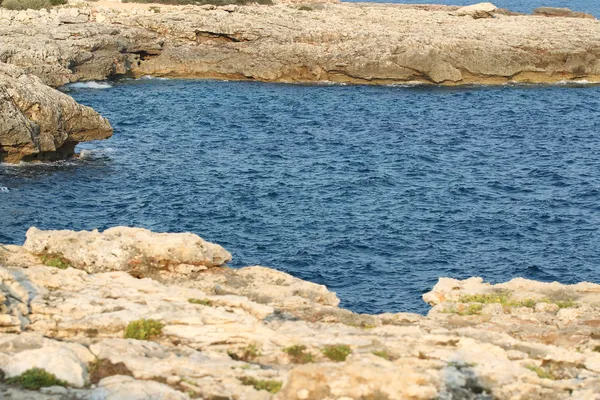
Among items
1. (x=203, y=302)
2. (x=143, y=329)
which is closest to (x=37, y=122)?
(x=203, y=302)

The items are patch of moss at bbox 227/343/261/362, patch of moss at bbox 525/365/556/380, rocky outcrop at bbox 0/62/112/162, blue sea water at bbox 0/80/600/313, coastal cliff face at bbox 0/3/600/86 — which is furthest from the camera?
coastal cliff face at bbox 0/3/600/86

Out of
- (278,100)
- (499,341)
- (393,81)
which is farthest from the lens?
(393,81)

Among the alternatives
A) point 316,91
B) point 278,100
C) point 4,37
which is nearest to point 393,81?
point 316,91

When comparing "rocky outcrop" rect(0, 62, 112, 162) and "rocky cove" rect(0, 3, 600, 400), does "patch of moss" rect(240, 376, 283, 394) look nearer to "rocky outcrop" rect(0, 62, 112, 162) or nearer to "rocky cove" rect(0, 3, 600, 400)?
"rocky cove" rect(0, 3, 600, 400)

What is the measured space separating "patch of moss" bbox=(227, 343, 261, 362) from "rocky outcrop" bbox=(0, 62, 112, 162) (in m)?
37.7

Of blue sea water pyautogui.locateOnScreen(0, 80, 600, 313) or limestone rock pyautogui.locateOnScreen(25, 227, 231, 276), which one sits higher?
limestone rock pyautogui.locateOnScreen(25, 227, 231, 276)

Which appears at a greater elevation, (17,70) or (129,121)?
(17,70)

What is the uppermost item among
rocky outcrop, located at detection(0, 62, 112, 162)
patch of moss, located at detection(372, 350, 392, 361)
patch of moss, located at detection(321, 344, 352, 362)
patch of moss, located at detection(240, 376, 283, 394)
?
patch of moss, located at detection(372, 350, 392, 361)

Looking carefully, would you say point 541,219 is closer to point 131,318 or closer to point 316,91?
point 131,318

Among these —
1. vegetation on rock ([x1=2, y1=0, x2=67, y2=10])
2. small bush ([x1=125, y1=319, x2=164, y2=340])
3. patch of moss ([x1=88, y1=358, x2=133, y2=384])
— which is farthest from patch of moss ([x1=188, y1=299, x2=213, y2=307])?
vegetation on rock ([x1=2, y1=0, x2=67, y2=10])

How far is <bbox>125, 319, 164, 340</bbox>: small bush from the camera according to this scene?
19.9 meters

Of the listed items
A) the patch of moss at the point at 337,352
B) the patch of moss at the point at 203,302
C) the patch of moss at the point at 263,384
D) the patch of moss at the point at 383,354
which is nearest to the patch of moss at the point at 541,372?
the patch of moss at the point at 383,354

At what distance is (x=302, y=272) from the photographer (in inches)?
1655

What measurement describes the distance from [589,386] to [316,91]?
7387cm
